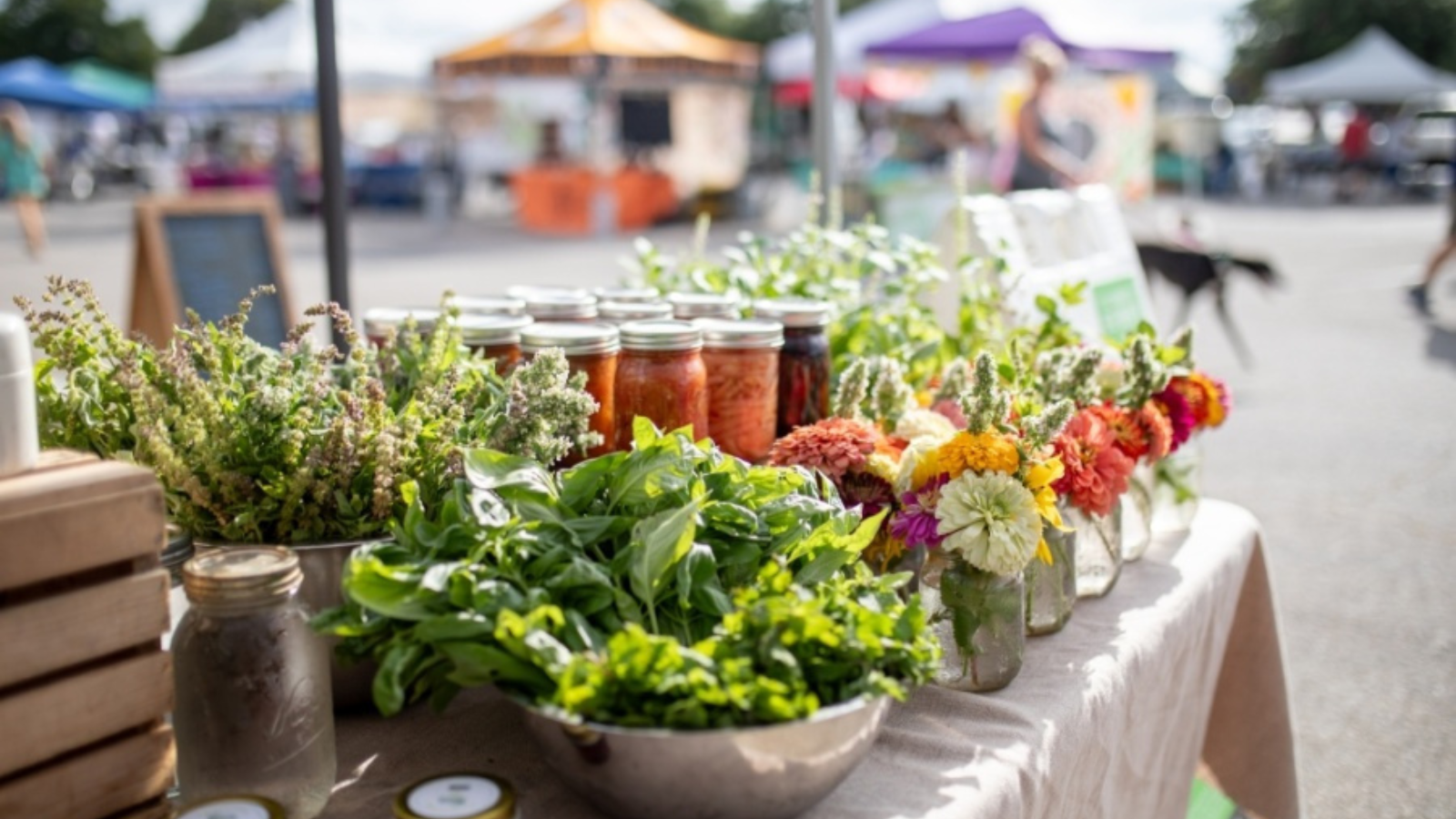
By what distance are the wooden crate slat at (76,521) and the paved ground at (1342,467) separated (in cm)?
244

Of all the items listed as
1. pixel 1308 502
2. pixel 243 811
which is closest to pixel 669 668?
pixel 243 811

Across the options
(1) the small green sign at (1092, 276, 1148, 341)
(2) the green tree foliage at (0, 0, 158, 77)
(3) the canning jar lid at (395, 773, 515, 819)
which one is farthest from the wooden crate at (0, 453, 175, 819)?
(2) the green tree foliage at (0, 0, 158, 77)

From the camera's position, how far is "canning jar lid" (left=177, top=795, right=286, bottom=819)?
933 mm

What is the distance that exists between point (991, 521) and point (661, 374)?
437mm

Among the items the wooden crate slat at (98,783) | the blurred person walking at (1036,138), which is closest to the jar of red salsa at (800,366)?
the wooden crate slat at (98,783)

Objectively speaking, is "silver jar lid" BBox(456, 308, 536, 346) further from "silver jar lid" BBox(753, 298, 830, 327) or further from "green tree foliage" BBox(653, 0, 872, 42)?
"green tree foliage" BBox(653, 0, 872, 42)

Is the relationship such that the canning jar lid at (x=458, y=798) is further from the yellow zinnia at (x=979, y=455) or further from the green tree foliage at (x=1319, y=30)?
the green tree foliage at (x=1319, y=30)

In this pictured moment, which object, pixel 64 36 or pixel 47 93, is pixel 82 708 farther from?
pixel 64 36

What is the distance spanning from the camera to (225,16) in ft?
194

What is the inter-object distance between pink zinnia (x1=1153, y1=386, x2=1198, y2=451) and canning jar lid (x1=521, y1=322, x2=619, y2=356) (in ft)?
2.57

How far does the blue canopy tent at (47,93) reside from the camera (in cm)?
2338

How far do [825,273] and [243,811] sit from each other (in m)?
1.49

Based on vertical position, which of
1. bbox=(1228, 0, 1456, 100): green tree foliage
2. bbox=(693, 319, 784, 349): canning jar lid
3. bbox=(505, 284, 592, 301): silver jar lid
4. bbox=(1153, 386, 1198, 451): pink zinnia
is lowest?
bbox=(1153, 386, 1198, 451): pink zinnia

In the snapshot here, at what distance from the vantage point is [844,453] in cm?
143
